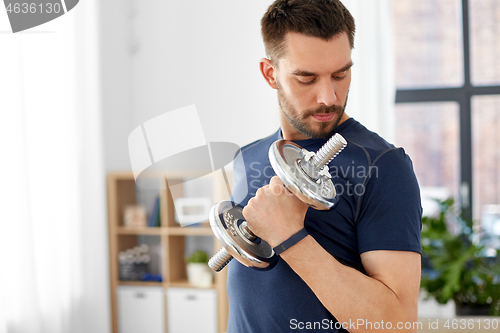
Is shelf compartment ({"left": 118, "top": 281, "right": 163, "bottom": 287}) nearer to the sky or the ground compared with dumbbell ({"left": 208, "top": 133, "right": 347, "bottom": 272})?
nearer to the ground

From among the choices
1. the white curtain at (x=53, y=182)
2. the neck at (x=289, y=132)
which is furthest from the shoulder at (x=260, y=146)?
the white curtain at (x=53, y=182)

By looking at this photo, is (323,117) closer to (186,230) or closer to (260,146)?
(260,146)

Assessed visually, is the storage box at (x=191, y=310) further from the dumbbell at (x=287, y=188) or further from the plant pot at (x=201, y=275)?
the dumbbell at (x=287, y=188)

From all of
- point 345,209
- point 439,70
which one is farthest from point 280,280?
point 439,70

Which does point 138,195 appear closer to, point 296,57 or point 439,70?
point 439,70

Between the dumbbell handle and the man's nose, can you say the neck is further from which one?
the dumbbell handle

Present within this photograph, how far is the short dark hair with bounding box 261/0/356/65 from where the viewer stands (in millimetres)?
980

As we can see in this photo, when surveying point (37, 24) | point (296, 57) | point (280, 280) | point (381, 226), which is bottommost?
point (280, 280)

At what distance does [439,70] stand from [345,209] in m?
2.86

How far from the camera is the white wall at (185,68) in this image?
3379mm

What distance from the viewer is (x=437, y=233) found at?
2775mm

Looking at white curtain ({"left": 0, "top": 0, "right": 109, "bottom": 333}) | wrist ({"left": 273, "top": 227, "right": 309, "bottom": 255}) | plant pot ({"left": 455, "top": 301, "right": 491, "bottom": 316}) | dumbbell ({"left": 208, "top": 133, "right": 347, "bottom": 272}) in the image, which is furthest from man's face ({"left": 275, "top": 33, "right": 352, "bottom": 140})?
plant pot ({"left": 455, "top": 301, "right": 491, "bottom": 316})

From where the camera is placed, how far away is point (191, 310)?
3.10 meters

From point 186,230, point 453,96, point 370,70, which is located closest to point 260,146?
point 186,230
